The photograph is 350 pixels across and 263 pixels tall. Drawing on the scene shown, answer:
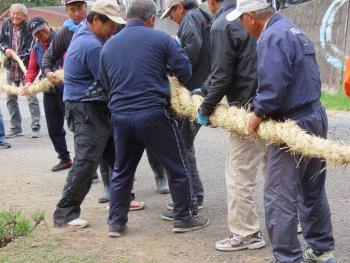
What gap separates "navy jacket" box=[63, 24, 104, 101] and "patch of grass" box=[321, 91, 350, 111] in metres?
6.88

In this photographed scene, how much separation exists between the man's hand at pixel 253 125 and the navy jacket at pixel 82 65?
1723 millimetres

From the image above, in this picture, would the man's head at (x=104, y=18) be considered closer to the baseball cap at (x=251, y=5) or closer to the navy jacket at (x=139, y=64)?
the navy jacket at (x=139, y=64)

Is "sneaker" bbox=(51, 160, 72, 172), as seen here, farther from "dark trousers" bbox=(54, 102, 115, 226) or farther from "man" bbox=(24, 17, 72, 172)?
"dark trousers" bbox=(54, 102, 115, 226)

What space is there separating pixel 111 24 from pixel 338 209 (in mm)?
2652

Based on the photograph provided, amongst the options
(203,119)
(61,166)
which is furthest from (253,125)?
(61,166)

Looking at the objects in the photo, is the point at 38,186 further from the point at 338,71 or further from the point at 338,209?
the point at 338,71

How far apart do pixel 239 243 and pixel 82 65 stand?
2.03 metres

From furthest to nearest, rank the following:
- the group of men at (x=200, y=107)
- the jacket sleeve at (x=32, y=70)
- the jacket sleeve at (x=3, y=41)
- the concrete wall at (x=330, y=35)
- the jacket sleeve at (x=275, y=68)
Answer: the concrete wall at (x=330, y=35)
the jacket sleeve at (x=3, y=41)
the jacket sleeve at (x=32, y=70)
the group of men at (x=200, y=107)
the jacket sleeve at (x=275, y=68)

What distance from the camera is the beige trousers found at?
4945 millimetres

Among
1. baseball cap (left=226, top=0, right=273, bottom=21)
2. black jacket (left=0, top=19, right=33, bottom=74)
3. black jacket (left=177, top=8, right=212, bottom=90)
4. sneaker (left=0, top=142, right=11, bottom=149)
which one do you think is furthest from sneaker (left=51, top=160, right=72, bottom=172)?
baseball cap (left=226, top=0, right=273, bottom=21)

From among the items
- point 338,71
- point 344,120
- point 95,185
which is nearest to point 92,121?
point 95,185

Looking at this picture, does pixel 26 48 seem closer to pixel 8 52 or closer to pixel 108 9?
pixel 8 52

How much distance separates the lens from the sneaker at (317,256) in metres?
4.62

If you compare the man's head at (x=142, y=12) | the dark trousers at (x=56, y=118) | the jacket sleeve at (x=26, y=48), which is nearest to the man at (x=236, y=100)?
the man's head at (x=142, y=12)
